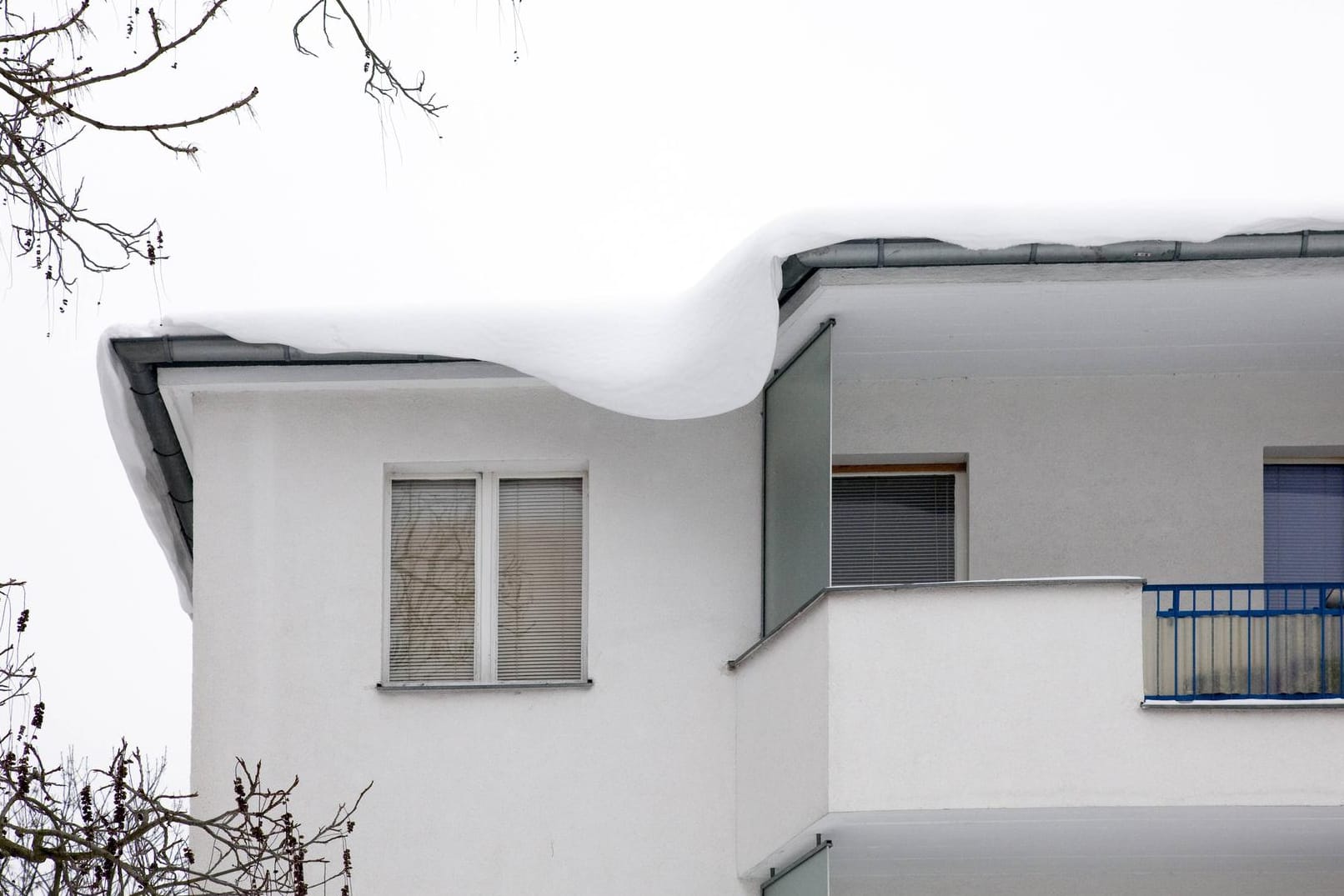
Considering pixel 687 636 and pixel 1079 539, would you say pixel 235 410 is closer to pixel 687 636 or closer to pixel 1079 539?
pixel 687 636

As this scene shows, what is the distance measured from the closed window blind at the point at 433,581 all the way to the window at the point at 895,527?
2211 millimetres

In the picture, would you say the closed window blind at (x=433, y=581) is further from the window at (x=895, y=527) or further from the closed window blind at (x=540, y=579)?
the window at (x=895, y=527)

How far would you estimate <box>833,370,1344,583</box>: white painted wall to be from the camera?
40.9ft

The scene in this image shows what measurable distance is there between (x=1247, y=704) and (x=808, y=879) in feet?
7.98

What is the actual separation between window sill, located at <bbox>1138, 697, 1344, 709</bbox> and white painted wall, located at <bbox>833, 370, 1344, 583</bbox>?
75.6 inches

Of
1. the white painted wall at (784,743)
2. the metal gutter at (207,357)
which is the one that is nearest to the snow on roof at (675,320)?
the metal gutter at (207,357)

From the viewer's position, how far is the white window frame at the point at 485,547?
40.5 feet

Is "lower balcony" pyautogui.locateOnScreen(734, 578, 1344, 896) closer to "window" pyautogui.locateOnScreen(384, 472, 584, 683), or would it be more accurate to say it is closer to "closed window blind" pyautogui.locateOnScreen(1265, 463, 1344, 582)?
"closed window blind" pyautogui.locateOnScreen(1265, 463, 1344, 582)

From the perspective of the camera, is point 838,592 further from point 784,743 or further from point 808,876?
point 808,876

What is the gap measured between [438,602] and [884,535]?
2.73 m

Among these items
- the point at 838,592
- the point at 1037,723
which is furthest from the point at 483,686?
the point at 1037,723

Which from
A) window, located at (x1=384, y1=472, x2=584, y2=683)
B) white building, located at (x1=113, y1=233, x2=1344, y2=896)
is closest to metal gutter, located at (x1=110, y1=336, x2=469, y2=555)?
white building, located at (x1=113, y1=233, x2=1344, y2=896)

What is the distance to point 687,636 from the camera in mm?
12133

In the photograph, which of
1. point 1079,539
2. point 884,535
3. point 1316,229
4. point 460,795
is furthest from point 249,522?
point 1316,229
